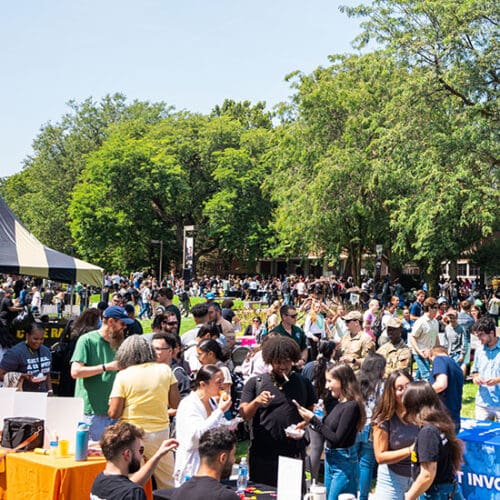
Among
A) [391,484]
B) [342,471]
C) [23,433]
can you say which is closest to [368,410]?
[342,471]

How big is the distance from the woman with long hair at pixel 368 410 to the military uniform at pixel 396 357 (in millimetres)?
1434

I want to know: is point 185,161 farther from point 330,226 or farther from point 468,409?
point 468,409

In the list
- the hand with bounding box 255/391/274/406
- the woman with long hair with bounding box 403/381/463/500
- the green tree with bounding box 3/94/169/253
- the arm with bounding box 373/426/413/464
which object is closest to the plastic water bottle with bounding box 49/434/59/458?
the hand with bounding box 255/391/274/406

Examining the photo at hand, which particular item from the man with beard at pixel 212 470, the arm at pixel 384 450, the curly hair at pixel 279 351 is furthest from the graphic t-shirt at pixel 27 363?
the arm at pixel 384 450

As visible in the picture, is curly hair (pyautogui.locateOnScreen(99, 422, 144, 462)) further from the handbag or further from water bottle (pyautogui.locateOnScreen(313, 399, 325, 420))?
water bottle (pyautogui.locateOnScreen(313, 399, 325, 420))

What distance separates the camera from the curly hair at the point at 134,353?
5125mm

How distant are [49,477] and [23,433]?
57 cm

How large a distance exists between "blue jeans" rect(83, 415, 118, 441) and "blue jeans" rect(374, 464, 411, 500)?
223 centimetres

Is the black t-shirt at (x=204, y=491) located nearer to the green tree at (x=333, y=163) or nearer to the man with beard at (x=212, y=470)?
the man with beard at (x=212, y=470)

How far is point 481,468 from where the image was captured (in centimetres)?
575

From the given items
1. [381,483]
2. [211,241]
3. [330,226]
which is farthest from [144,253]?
[381,483]

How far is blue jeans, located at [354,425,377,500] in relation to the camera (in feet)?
19.0

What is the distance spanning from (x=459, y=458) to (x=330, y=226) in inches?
1104

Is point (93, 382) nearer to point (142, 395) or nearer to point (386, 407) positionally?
point (142, 395)
